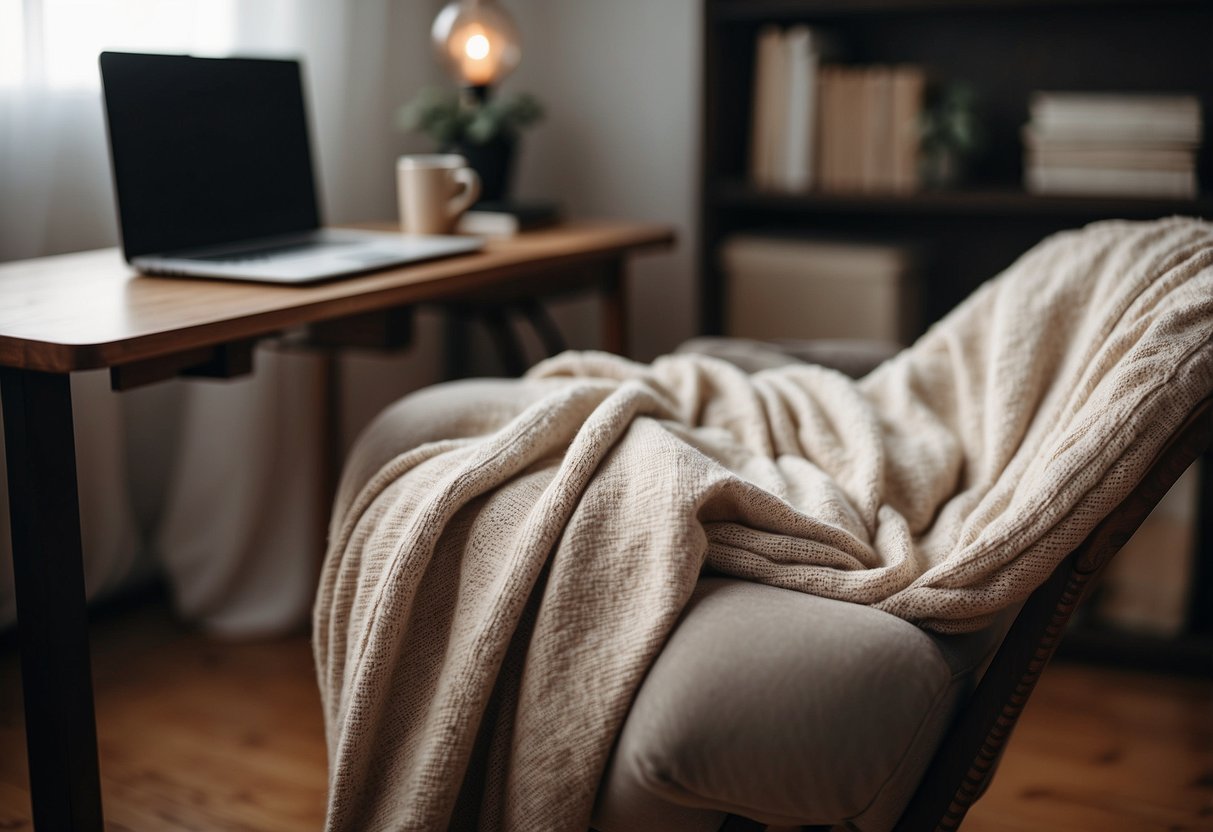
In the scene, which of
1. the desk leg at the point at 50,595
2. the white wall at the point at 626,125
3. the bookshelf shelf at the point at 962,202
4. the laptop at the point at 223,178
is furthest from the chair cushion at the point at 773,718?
the white wall at the point at 626,125

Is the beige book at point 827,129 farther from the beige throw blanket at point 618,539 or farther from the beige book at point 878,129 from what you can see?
the beige throw blanket at point 618,539

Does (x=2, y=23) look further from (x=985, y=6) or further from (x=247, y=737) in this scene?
(x=985, y=6)

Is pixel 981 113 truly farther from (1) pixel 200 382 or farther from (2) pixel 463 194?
(1) pixel 200 382

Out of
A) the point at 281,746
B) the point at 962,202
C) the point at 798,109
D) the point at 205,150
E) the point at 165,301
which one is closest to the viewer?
the point at 165,301

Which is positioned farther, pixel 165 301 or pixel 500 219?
pixel 500 219

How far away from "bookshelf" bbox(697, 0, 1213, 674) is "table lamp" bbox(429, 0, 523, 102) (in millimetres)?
347

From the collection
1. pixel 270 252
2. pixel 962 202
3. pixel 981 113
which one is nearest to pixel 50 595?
pixel 270 252

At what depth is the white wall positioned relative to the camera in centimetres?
229

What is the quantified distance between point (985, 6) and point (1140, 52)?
351mm

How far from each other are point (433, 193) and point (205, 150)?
0.31 meters

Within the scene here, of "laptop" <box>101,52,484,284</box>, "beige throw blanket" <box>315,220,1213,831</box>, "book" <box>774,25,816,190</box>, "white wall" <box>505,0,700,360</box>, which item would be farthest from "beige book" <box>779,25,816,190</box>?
"beige throw blanket" <box>315,220,1213,831</box>

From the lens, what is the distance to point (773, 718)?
2.55 feet

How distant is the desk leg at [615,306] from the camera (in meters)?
1.82

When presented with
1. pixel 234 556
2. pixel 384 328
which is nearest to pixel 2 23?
pixel 384 328
